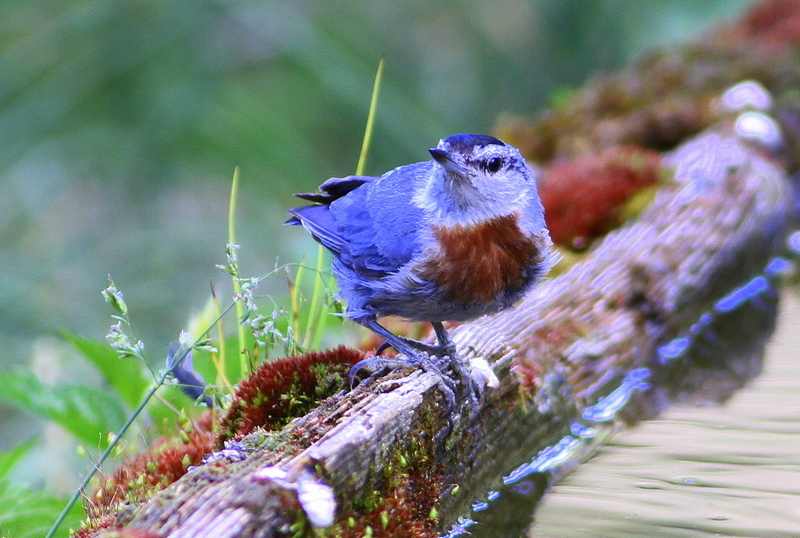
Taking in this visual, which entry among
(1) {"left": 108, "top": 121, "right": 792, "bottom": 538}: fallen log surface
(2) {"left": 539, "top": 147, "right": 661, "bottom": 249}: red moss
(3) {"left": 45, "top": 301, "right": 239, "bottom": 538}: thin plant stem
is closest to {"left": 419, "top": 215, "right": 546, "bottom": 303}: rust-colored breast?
(1) {"left": 108, "top": 121, "right": 792, "bottom": 538}: fallen log surface

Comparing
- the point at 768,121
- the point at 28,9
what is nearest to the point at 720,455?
the point at 768,121

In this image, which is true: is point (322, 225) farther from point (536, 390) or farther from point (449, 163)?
point (536, 390)

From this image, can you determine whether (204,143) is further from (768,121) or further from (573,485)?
(573,485)

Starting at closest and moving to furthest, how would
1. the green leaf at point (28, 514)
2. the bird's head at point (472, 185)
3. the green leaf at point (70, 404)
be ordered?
the green leaf at point (28, 514) → the bird's head at point (472, 185) → the green leaf at point (70, 404)

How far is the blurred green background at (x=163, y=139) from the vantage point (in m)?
5.73

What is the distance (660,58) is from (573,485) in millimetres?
3935

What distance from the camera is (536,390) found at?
9.47 feet

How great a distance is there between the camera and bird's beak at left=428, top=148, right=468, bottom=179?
2420mm

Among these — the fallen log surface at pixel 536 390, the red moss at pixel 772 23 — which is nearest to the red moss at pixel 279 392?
the fallen log surface at pixel 536 390

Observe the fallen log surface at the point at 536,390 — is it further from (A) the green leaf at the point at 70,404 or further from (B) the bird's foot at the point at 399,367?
(A) the green leaf at the point at 70,404

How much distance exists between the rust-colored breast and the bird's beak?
6.2 inches

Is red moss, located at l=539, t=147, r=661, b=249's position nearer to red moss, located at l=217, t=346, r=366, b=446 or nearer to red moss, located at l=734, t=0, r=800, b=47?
red moss, located at l=217, t=346, r=366, b=446

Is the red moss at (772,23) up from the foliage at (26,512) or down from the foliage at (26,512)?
up

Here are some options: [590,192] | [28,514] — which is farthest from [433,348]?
[590,192]
